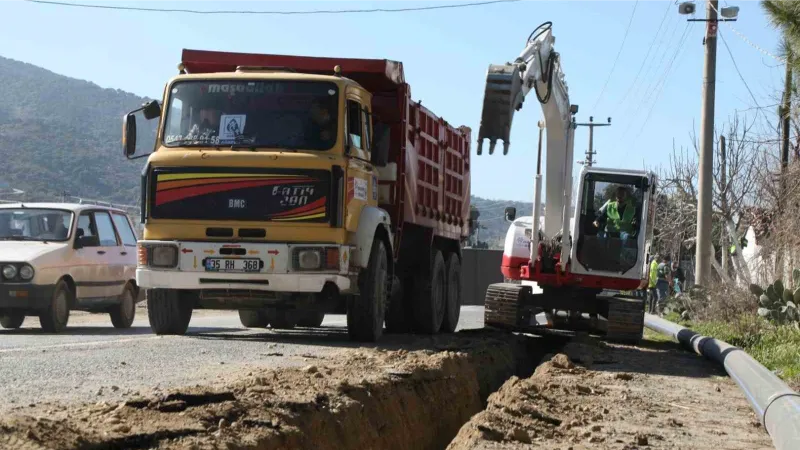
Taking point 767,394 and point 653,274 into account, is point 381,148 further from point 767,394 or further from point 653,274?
point 653,274

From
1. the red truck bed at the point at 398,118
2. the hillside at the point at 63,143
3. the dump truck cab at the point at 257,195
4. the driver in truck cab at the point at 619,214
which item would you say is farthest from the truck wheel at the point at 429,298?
the hillside at the point at 63,143

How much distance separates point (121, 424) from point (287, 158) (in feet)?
22.3

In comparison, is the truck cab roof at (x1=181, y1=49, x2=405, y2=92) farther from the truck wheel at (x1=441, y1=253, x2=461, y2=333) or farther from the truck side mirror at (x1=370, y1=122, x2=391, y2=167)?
the truck wheel at (x1=441, y1=253, x2=461, y2=333)

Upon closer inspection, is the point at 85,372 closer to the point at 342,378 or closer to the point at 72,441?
the point at 342,378

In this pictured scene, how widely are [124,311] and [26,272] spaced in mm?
2664

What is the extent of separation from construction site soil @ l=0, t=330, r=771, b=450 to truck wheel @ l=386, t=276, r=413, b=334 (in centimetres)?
308

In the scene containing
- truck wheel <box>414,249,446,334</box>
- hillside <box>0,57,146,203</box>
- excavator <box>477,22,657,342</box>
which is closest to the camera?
truck wheel <box>414,249,446,334</box>

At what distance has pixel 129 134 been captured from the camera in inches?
523

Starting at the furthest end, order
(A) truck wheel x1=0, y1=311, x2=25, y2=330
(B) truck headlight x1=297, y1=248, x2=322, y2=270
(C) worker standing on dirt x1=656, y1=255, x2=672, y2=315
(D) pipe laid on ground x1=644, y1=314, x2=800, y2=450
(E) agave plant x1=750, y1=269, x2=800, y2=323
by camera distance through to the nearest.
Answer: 1. (C) worker standing on dirt x1=656, y1=255, x2=672, y2=315
2. (E) agave plant x1=750, y1=269, x2=800, y2=323
3. (A) truck wheel x1=0, y1=311, x2=25, y2=330
4. (B) truck headlight x1=297, y1=248, x2=322, y2=270
5. (D) pipe laid on ground x1=644, y1=314, x2=800, y2=450

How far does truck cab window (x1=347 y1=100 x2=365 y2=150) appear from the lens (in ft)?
43.4

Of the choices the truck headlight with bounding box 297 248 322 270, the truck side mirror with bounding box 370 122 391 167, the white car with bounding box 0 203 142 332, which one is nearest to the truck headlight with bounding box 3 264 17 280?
the white car with bounding box 0 203 142 332

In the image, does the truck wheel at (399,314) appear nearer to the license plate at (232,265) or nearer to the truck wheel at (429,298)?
the truck wheel at (429,298)

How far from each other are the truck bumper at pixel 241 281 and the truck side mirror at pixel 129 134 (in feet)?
4.55

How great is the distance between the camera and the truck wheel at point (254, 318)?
17.3 metres
